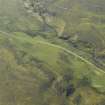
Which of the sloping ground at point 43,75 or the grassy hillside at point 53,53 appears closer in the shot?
the sloping ground at point 43,75

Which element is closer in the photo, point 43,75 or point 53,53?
point 43,75

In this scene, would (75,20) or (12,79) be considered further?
(75,20)

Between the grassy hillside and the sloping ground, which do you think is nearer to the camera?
the sloping ground

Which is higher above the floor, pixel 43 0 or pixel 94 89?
pixel 43 0

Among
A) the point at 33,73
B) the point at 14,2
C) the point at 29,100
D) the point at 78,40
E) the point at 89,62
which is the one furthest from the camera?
the point at 14,2

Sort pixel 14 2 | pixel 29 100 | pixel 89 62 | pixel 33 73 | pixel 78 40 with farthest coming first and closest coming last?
pixel 14 2
pixel 78 40
pixel 89 62
pixel 33 73
pixel 29 100

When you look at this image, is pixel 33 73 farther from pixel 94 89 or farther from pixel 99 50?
pixel 99 50

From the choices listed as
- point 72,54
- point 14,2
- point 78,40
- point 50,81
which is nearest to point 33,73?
point 50,81
